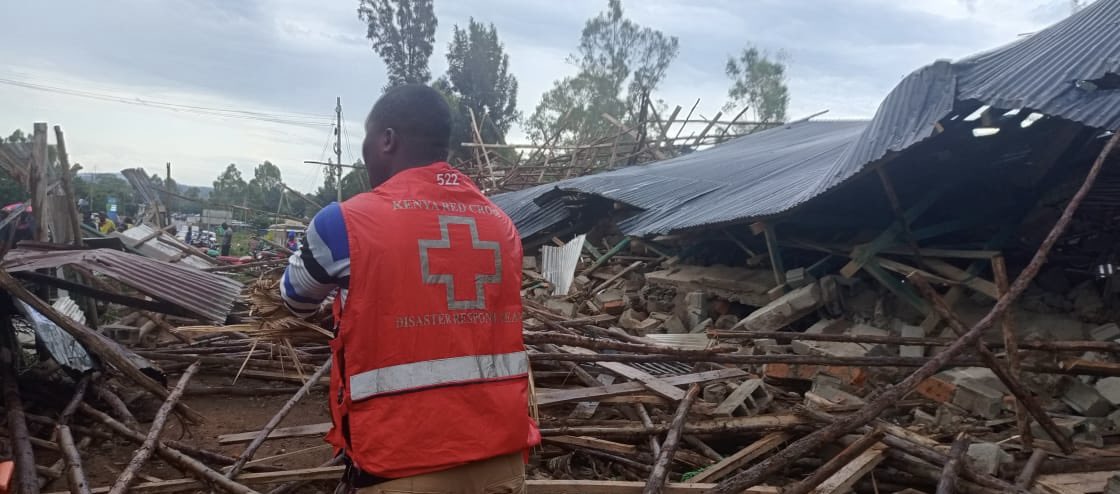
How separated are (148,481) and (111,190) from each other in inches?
1887

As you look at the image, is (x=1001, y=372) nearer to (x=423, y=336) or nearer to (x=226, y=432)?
(x=423, y=336)

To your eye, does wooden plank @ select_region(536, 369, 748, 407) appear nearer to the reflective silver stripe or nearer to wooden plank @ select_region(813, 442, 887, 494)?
wooden plank @ select_region(813, 442, 887, 494)

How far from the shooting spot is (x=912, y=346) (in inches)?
211

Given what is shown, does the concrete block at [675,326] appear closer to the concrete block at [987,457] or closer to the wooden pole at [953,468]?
the concrete block at [987,457]

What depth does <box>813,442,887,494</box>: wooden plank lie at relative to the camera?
315 centimetres

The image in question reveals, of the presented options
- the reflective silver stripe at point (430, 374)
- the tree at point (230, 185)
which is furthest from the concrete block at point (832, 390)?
the tree at point (230, 185)

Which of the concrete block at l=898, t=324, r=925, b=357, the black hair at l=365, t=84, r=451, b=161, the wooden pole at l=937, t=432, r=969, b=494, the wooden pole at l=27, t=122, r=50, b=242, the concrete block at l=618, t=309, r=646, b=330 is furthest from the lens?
the concrete block at l=618, t=309, r=646, b=330

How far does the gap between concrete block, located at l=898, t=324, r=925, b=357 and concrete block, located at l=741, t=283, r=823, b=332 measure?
35.2 inches

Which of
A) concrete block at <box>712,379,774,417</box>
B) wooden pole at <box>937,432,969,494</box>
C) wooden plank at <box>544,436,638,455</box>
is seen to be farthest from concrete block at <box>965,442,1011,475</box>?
wooden plank at <box>544,436,638,455</box>

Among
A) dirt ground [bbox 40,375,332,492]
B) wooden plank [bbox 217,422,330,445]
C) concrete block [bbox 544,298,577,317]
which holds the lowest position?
dirt ground [bbox 40,375,332,492]

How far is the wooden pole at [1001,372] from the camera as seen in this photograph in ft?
10.7

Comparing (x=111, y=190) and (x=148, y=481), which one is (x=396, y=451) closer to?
(x=148, y=481)

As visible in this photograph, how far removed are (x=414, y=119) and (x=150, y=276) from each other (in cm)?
297

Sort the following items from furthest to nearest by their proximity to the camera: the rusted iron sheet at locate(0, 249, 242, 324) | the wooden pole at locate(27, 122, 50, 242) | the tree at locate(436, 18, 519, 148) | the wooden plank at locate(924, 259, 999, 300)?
the tree at locate(436, 18, 519, 148), the wooden pole at locate(27, 122, 50, 242), the wooden plank at locate(924, 259, 999, 300), the rusted iron sheet at locate(0, 249, 242, 324)
